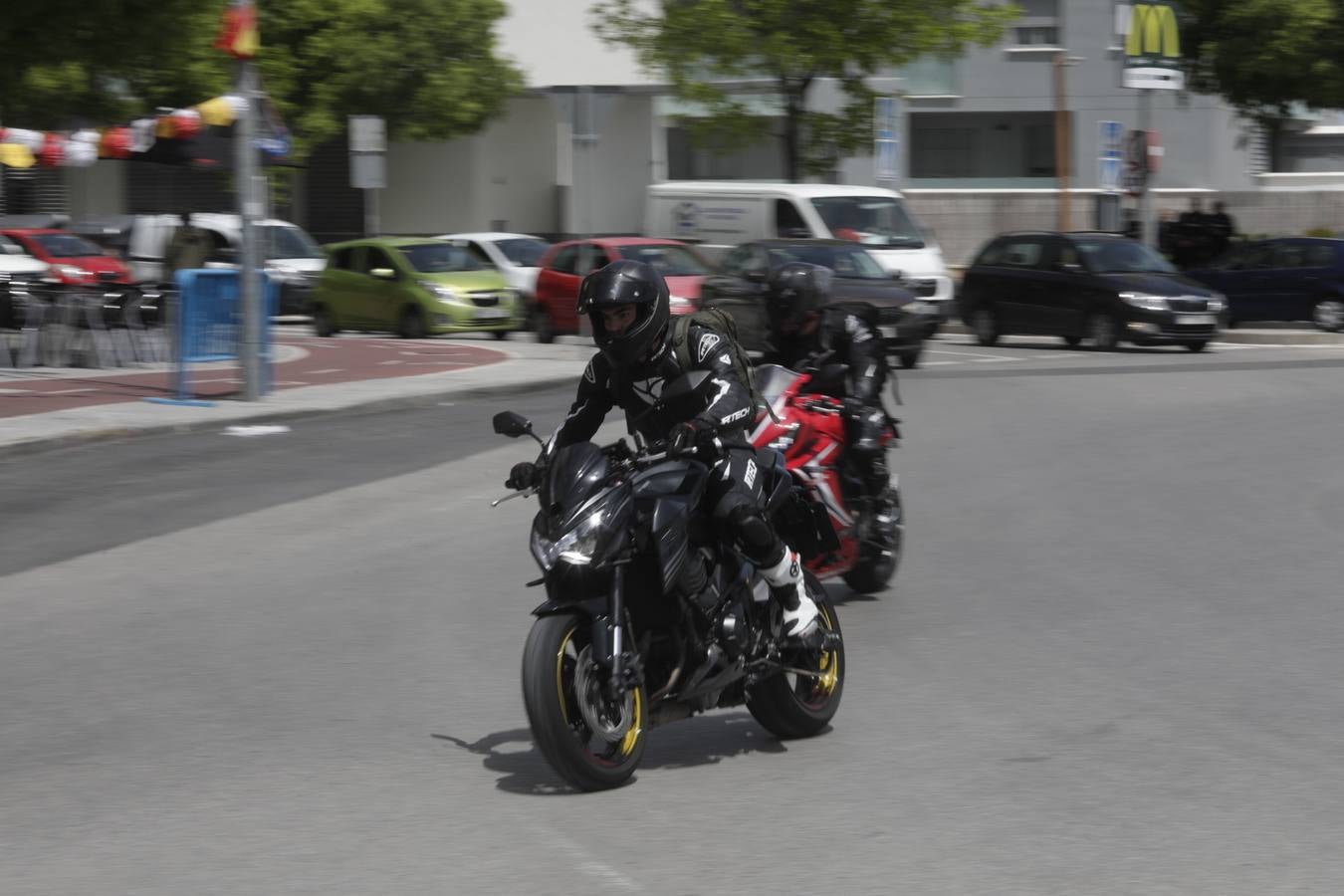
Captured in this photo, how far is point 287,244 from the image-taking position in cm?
3409

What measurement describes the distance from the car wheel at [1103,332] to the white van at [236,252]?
489 inches

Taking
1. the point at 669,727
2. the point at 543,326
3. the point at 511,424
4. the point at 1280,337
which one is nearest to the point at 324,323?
the point at 543,326

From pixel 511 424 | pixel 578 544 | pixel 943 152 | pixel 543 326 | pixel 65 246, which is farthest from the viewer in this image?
pixel 943 152

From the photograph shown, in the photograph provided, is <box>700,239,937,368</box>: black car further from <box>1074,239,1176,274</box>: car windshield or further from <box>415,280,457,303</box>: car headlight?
<box>415,280,457,303</box>: car headlight

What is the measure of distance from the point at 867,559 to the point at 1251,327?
23088 millimetres

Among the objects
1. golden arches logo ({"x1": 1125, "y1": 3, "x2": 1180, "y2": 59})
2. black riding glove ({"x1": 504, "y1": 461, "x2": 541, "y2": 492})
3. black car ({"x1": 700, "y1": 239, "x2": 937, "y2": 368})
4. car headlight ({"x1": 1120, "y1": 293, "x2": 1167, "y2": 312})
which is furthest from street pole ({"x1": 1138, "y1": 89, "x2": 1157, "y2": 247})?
black riding glove ({"x1": 504, "y1": 461, "x2": 541, "y2": 492})

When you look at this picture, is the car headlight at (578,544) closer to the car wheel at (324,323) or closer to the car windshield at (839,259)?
the car windshield at (839,259)

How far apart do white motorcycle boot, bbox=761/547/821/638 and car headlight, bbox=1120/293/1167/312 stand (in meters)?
20.2

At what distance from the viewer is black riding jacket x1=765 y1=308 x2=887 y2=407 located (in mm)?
8898

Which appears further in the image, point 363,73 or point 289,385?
point 363,73

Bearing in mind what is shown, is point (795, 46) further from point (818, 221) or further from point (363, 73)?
point (363, 73)

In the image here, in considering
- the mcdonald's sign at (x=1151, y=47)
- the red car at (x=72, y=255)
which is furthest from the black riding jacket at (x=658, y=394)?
the mcdonald's sign at (x=1151, y=47)

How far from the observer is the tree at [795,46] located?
3512 cm

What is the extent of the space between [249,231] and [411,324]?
10098mm
